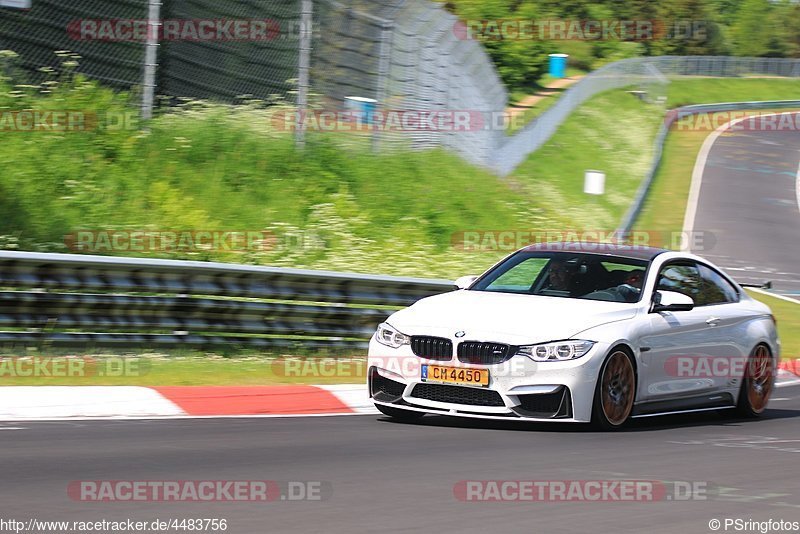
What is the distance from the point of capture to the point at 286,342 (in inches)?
493

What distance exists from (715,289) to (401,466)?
4561mm

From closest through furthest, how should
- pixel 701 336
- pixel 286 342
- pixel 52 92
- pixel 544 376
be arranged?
pixel 544 376 → pixel 701 336 → pixel 286 342 → pixel 52 92

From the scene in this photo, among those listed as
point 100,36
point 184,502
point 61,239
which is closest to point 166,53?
point 100,36

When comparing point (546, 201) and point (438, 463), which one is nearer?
point (438, 463)

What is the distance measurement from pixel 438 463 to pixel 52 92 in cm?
1109

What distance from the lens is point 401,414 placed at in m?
9.64

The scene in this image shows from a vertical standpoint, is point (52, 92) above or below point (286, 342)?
above

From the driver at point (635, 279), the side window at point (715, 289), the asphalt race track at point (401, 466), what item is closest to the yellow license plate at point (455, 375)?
the asphalt race track at point (401, 466)

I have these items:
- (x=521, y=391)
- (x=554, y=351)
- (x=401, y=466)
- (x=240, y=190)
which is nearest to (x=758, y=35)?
(x=240, y=190)

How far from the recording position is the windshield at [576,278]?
9.89m

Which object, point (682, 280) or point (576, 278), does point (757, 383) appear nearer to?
point (682, 280)

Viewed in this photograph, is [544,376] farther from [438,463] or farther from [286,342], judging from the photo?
[286,342]

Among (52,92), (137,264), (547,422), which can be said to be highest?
(52,92)

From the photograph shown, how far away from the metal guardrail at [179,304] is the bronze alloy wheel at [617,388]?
159 inches
